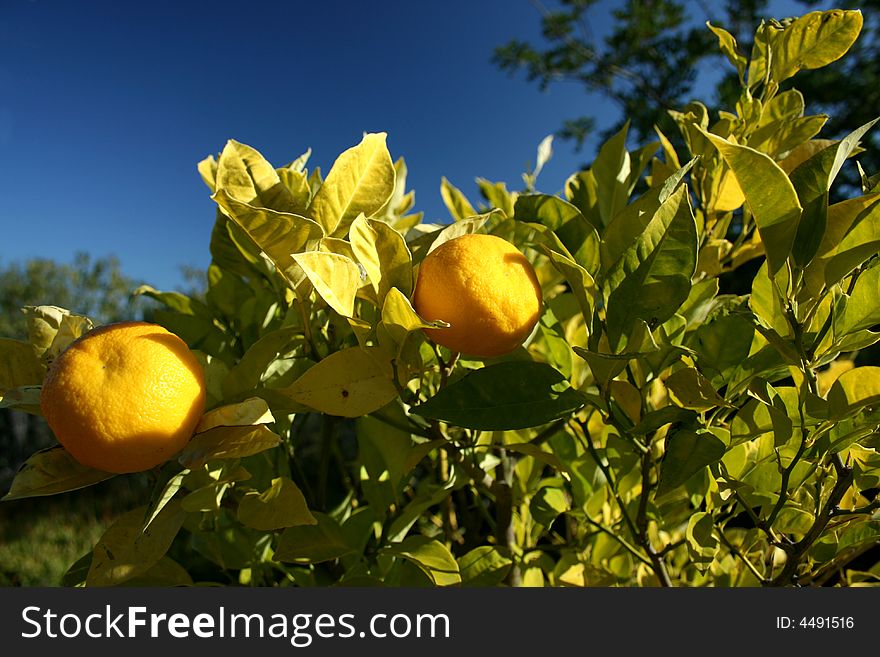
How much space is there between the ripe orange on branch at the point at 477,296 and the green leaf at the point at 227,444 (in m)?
0.12

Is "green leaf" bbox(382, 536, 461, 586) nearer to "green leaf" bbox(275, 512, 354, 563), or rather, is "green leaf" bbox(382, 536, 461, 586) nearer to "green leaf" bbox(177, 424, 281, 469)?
"green leaf" bbox(275, 512, 354, 563)

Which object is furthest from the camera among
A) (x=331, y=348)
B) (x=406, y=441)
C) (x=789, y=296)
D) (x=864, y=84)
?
(x=864, y=84)

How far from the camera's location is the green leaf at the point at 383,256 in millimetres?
366

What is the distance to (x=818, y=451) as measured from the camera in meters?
0.41

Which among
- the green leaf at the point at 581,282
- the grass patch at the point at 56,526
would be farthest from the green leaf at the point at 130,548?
the grass patch at the point at 56,526

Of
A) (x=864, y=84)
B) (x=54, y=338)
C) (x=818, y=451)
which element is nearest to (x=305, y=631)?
(x=54, y=338)

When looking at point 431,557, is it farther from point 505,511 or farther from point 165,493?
point 165,493

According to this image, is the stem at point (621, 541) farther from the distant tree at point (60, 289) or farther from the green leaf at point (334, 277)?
the distant tree at point (60, 289)

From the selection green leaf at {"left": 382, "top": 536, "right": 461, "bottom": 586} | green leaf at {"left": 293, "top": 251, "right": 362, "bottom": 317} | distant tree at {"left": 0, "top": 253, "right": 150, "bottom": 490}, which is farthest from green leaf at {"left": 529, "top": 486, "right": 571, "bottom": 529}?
distant tree at {"left": 0, "top": 253, "right": 150, "bottom": 490}

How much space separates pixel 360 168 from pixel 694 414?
0.97ft

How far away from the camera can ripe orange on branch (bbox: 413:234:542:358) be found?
1.20 ft

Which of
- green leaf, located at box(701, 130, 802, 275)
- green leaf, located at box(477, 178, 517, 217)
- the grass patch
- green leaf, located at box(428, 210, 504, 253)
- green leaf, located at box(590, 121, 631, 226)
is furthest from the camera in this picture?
the grass patch

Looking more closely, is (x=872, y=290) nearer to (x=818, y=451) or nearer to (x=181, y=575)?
(x=818, y=451)

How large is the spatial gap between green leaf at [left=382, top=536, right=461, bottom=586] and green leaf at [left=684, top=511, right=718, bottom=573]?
0.19 meters
